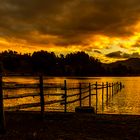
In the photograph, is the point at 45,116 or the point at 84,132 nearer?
the point at 84,132

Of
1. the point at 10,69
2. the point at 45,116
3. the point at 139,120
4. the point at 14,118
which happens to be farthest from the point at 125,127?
the point at 10,69

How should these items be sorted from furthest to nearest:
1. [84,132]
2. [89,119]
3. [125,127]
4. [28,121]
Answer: [89,119]
[28,121]
[125,127]
[84,132]

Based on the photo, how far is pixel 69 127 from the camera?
13.7 meters

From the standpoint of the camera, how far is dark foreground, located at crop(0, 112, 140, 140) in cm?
1174

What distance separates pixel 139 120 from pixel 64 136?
530 centimetres

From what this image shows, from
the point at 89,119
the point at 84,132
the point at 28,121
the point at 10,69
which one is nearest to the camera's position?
the point at 84,132

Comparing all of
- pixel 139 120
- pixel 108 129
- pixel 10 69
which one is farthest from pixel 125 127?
pixel 10 69

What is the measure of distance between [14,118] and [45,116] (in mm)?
1558

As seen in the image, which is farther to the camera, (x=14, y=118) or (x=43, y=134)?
(x=14, y=118)

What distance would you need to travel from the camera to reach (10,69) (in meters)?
196

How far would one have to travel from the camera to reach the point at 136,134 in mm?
12344

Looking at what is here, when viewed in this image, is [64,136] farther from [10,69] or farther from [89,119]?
[10,69]

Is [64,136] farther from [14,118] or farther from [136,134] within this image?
[14,118]

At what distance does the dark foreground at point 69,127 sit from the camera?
1174cm
